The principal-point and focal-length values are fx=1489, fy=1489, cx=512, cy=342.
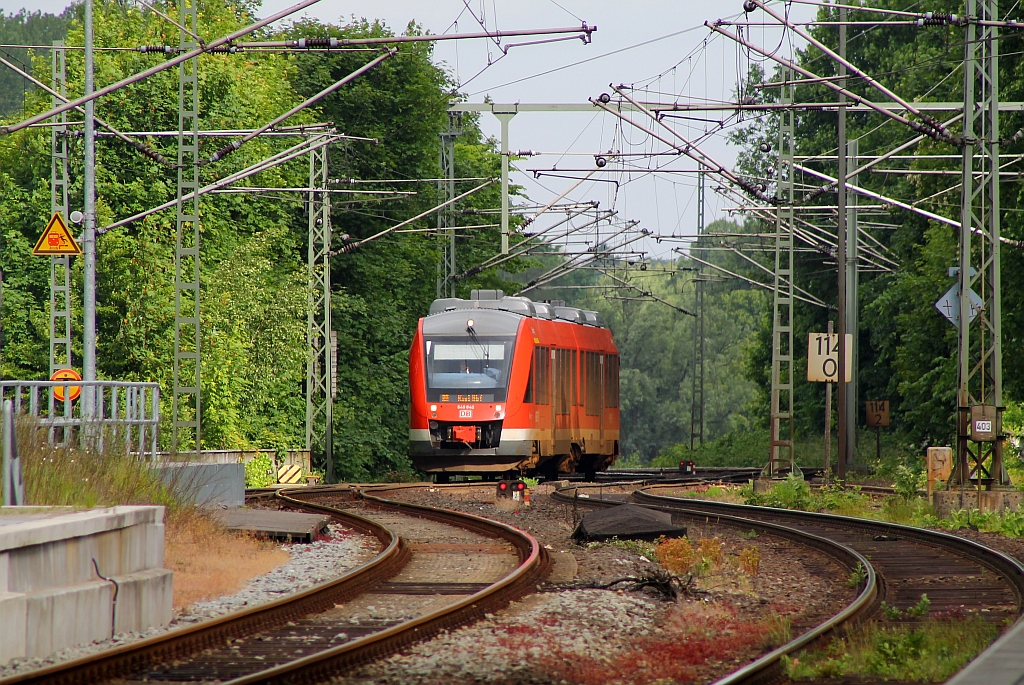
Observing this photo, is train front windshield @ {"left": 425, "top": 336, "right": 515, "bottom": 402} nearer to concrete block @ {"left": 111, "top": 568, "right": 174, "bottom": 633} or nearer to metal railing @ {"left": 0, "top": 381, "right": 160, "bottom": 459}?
metal railing @ {"left": 0, "top": 381, "right": 160, "bottom": 459}

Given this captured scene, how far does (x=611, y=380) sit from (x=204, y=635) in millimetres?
27699

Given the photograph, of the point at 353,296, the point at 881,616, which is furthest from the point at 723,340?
the point at 881,616

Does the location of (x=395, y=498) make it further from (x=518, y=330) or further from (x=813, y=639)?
(x=813, y=639)

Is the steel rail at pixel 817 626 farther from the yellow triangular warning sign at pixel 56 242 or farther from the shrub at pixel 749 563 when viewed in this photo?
the yellow triangular warning sign at pixel 56 242

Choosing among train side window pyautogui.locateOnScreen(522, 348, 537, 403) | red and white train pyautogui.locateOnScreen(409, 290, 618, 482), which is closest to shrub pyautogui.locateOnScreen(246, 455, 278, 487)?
red and white train pyautogui.locateOnScreen(409, 290, 618, 482)

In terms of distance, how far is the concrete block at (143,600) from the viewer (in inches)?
391

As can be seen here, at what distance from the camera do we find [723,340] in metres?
118

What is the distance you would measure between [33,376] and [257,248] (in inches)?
362

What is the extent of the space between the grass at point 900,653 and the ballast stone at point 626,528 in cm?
686

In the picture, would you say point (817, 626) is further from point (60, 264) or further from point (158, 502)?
point (60, 264)

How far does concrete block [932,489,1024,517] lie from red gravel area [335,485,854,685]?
180 inches

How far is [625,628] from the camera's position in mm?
10633

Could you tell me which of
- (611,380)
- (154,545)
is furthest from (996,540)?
(611,380)

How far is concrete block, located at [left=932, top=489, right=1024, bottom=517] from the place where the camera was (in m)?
19.8
